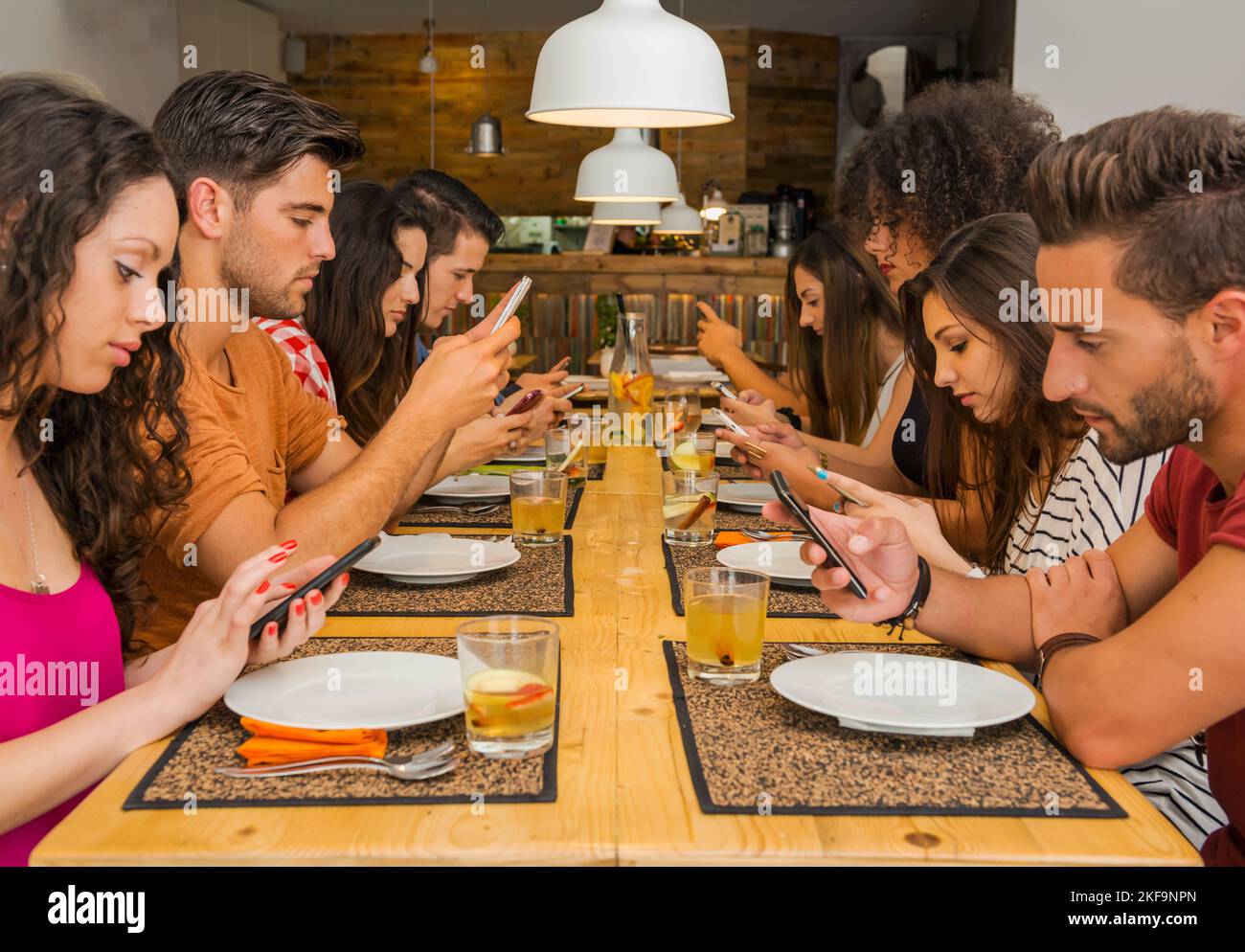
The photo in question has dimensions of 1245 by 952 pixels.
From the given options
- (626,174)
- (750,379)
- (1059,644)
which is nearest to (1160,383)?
(1059,644)

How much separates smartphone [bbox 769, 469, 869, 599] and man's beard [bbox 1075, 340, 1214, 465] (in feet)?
1.07

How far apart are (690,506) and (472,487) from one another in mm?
678

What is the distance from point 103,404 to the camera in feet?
5.06

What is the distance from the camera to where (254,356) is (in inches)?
85.9

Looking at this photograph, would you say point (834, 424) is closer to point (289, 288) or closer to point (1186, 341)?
point (289, 288)

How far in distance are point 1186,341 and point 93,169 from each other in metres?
1.17

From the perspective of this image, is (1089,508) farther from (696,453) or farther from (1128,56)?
(1128,56)

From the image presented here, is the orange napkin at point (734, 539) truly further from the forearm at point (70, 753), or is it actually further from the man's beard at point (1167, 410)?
the forearm at point (70, 753)

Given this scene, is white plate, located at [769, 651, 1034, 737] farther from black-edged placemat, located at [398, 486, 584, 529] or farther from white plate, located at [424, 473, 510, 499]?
white plate, located at [424, 473, 510, 499]

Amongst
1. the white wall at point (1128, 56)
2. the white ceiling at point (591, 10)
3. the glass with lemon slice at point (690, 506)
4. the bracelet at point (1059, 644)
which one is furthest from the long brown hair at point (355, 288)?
the white ceiling at point (591, 10)

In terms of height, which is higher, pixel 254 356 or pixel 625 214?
pixel 625 214

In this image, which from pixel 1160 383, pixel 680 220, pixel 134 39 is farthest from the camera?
pixel 134 39

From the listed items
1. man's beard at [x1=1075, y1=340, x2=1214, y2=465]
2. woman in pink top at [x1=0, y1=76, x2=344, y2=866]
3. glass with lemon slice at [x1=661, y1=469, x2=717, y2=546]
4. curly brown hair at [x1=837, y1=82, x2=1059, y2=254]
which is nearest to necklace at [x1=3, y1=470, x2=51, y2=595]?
woman in pink top at [x1=0, y1=76, x2=344, y2=866]
